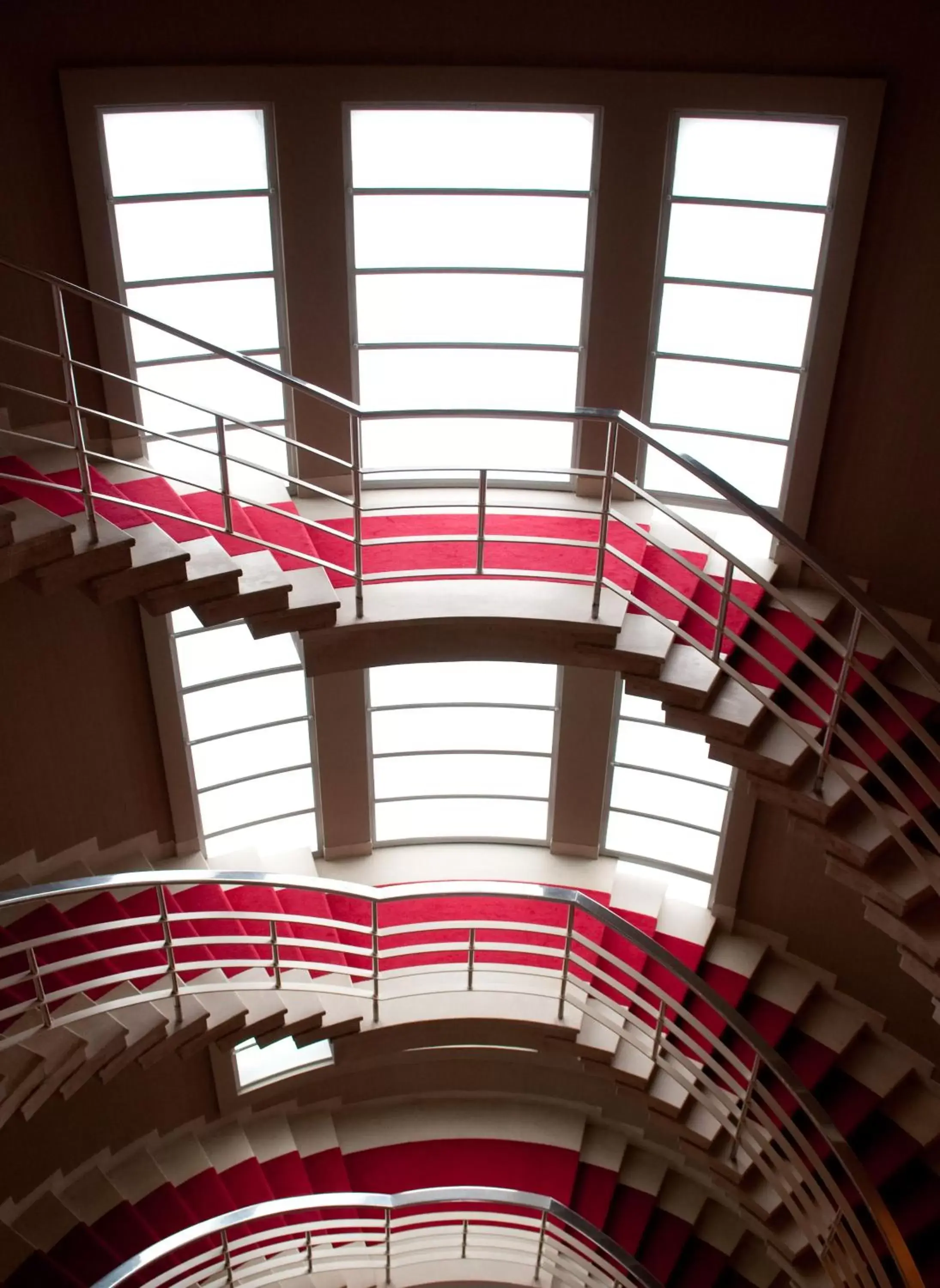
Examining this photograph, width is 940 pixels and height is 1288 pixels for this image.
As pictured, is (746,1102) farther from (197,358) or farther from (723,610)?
(197,358)

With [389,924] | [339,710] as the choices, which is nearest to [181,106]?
[339,710]

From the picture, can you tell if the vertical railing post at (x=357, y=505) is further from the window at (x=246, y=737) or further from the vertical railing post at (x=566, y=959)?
the window at (x=246, y=737)

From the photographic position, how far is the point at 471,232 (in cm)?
707

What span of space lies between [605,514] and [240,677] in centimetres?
402

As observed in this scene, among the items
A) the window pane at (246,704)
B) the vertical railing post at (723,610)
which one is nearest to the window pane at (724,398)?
the vertical railing post at (723,610)

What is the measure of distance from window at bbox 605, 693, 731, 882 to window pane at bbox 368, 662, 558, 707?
0.72 meters

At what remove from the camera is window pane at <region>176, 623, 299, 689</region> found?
8.02 m

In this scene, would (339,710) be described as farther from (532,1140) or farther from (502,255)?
(532,1140)

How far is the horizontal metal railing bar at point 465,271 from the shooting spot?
7.04 metres

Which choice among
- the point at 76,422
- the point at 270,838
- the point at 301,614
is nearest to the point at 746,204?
the point at 301,614

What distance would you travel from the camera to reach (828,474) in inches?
278

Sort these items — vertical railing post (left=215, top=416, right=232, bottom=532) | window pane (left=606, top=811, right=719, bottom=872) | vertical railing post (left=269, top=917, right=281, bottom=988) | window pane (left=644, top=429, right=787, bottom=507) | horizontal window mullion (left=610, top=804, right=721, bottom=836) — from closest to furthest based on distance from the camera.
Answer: vertical railing post (left=215, top=416, right=232, bottom=532), vertical railing post (left=269, top=917, right=281, bottom=988), window pane (left=644, top=429, right=787, bottom=507), horizontal window mullion (left=610, top=804, right=721, bottom=836), window pane (left=606, top=811, right=719, bottom=872)

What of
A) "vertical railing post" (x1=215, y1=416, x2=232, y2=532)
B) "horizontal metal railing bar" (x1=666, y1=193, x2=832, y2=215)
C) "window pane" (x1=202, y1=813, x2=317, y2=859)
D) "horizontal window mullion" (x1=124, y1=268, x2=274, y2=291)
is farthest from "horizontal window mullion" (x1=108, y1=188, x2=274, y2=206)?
"window pane" (x1=202, y1=813, x2=317, y2=859)

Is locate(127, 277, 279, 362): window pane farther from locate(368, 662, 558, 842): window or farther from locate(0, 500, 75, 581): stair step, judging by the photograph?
locate(368, 662, 558, 842): window
